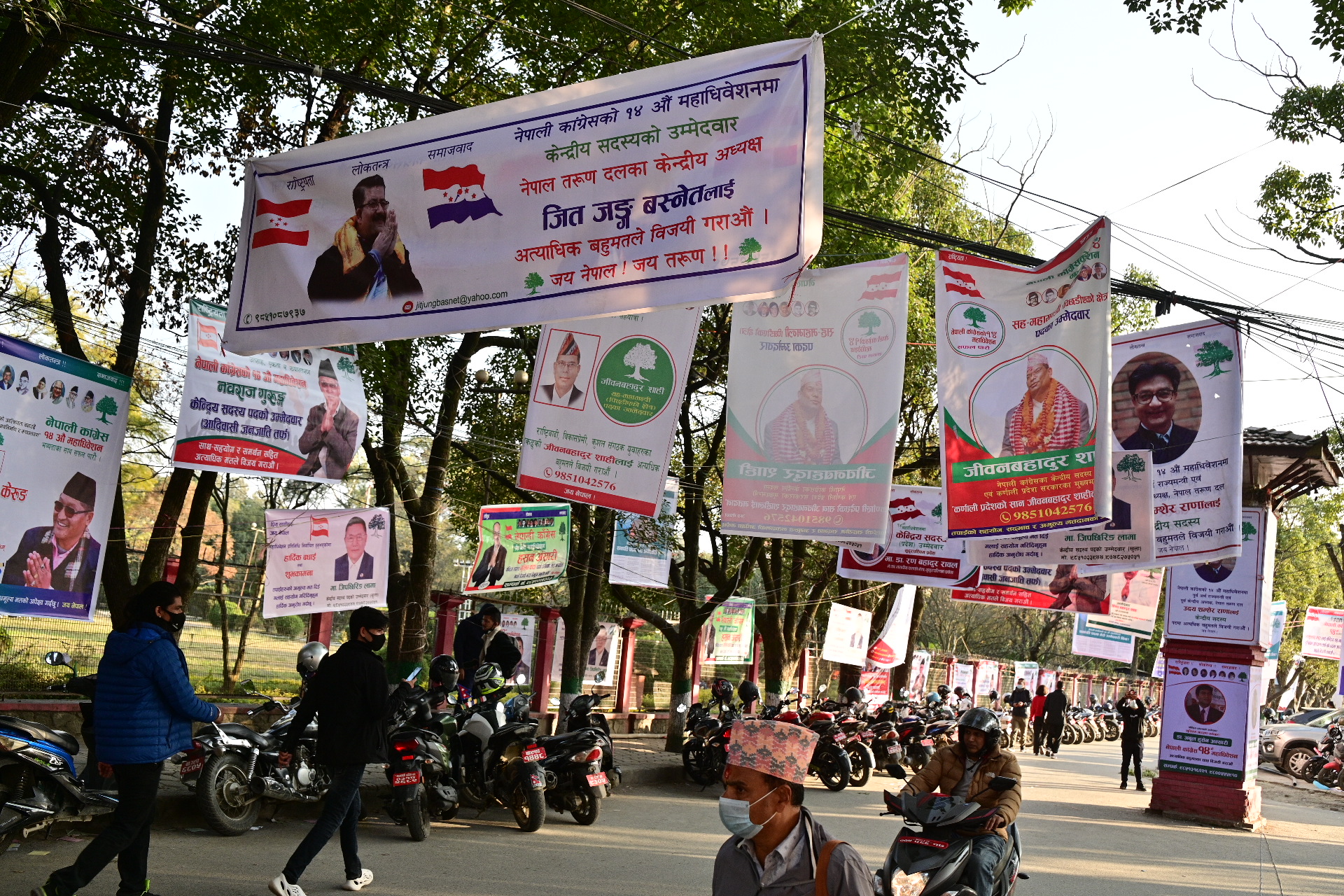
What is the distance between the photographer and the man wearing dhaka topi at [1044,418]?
25.9 feet

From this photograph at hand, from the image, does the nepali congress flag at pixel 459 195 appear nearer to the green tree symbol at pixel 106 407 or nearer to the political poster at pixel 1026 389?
the political poster at pixel 1026 389

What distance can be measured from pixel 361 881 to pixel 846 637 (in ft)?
53.4

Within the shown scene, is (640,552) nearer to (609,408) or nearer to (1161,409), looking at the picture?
(609,408)

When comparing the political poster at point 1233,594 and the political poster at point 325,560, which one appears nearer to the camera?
the political poster at point 325,560

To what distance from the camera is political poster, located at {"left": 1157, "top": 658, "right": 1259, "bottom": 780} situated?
14.8m

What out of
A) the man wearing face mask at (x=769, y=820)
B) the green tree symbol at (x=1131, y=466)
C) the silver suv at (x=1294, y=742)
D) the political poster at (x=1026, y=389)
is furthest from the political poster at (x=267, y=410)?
the silver suv at (x=1294, y=742)

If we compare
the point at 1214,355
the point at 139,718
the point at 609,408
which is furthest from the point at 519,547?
the point at 139,718

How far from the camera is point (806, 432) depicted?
29.1 feet

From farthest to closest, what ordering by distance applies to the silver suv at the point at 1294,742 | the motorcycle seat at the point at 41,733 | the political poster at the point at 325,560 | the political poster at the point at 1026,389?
the silver suv at the point at 1294,742 → the political poster at the point at 325,560 → the political poster at the point at 1026,389 → the motorcycle seat at the point at 41,733

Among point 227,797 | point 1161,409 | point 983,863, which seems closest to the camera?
point 983,863

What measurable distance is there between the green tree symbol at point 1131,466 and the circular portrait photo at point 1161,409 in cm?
16

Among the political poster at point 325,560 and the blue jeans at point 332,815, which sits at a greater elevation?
the political poster at point 325,560

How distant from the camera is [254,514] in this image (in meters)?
54.0

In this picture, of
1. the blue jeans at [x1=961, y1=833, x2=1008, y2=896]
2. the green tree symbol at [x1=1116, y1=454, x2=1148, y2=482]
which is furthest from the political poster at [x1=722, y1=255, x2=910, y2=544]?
the blue jeans at [x1=961, y1=833, x2=1008, y2=896]
